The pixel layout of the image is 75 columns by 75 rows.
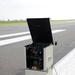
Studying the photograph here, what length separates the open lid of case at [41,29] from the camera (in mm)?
4500

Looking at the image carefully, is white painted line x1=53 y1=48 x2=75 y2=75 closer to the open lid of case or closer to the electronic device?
the open lid of case

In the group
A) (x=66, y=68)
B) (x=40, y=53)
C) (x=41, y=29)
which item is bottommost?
(x=66, y=68)

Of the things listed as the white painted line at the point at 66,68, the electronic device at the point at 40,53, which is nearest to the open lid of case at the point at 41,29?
the electronic device at the point at 40,53

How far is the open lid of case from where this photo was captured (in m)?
4.50

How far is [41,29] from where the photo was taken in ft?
15.5

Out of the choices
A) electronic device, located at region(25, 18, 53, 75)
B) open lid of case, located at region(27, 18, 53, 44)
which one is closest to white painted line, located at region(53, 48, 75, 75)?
open lid of case, located at region(27, 18, 53, 44)

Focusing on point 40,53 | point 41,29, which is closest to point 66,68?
point 41,29

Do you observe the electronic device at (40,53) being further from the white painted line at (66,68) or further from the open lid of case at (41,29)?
the white painted line at (66,68)

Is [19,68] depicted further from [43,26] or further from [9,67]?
[43,26]

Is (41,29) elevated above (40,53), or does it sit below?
above

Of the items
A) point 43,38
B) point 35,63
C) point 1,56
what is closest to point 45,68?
point 35,63

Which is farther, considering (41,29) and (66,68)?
(66,68)

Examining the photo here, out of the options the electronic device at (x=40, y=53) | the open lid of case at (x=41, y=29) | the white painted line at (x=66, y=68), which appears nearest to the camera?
the electronic device at (x=40, y=53)

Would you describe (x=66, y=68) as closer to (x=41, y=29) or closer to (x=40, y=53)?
(x=41, y=29)
